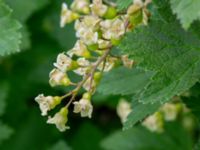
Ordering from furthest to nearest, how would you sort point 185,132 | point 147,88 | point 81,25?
point 185,132, point 81,25, point 147,88

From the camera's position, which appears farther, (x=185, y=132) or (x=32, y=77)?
(x=32, y=77)

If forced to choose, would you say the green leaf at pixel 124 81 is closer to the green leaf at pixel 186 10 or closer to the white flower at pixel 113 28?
the white flower at pixel 113 28

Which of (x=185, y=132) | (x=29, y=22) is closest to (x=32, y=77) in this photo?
(x=29, y=22)

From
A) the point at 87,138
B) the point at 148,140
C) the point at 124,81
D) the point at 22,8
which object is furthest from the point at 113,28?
A: the point at 87,138

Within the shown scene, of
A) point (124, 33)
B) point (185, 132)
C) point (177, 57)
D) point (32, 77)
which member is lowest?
point (185, 132)

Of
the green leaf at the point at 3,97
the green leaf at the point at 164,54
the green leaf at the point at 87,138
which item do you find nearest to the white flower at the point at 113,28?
the green leaf at the point at 164,54

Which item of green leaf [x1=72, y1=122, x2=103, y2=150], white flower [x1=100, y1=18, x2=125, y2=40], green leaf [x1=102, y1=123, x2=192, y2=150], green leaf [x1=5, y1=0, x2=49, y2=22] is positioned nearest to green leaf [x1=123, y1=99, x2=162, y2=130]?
white flower [x1=100, y1=18, x2=125, y2=40]

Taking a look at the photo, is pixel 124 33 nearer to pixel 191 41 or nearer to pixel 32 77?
pixel 191 41
